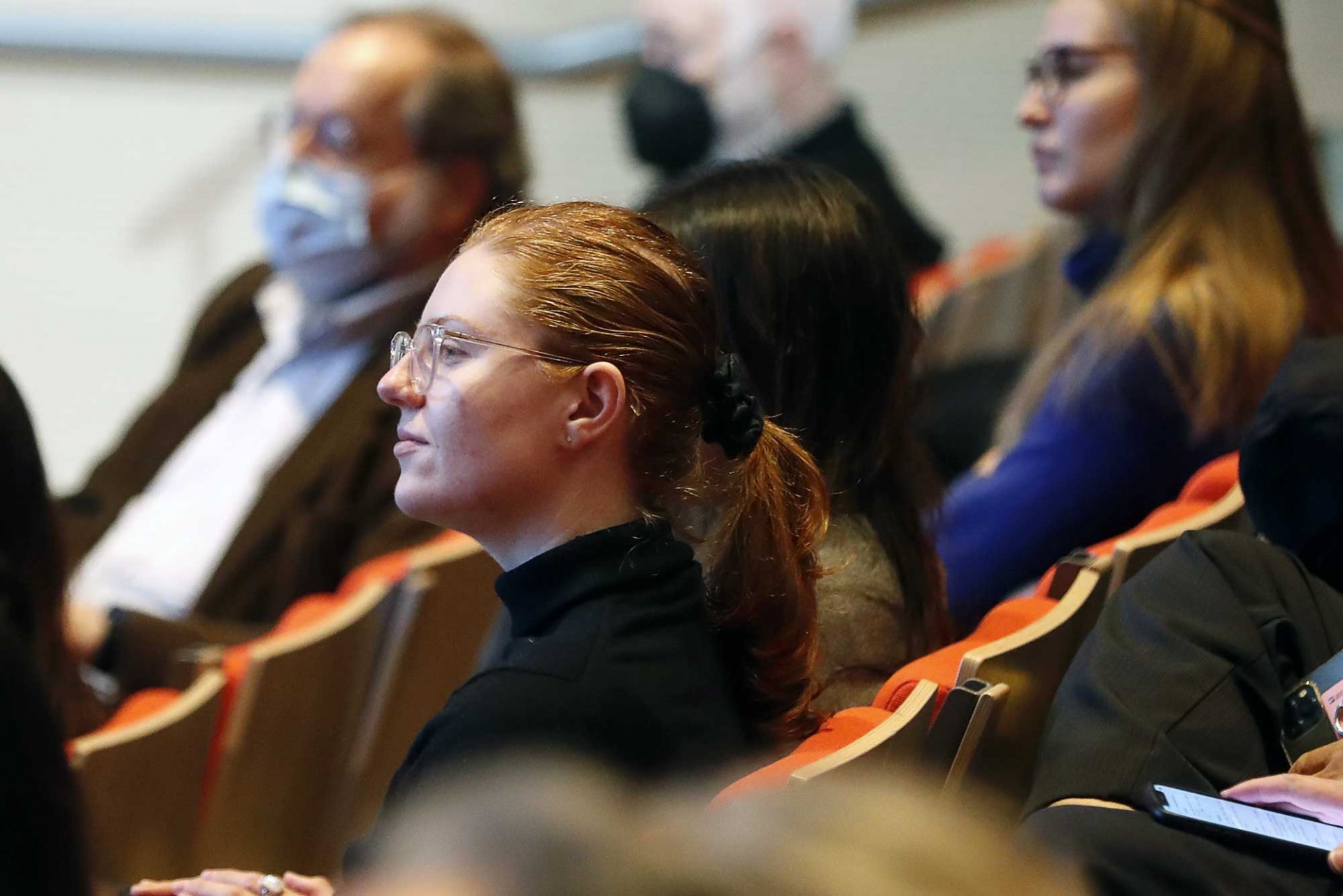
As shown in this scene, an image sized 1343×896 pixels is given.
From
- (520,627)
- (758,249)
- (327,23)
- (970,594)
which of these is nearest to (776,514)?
(520,627)

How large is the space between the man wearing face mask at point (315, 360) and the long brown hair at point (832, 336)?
1.01m

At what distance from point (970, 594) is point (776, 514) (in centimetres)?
73

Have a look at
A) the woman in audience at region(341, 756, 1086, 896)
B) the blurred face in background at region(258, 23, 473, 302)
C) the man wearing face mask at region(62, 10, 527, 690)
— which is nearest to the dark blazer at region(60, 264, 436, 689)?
the man wearing face mask at region(62, 10, 527, 690)

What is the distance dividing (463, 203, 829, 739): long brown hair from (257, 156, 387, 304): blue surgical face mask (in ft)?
4.73

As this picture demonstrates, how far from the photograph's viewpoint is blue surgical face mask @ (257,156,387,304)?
270 centimetres

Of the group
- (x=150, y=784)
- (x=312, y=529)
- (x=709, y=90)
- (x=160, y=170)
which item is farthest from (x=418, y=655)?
(x=160, y=170)

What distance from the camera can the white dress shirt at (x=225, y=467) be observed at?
99.5 inches

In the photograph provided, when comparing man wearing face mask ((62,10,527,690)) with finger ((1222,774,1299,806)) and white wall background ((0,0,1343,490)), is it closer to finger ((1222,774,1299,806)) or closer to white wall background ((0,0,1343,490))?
finger ((1222,774,1299,806))

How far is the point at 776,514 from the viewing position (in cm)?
130

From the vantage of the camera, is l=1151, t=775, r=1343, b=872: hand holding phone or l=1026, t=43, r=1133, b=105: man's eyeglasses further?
l=1026, t=43, r=1133, b=105: man's eyeglasses

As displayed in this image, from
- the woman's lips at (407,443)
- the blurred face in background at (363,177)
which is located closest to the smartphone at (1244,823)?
the woman's lips at (407,443)

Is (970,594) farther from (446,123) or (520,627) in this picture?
(446,123)

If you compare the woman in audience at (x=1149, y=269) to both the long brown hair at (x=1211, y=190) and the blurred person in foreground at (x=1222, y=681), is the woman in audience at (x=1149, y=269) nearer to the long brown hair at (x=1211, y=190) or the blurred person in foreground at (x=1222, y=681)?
the long brown hair at (x=1211, y=190)

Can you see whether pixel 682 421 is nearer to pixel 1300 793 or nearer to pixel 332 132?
pixel 1300 793
